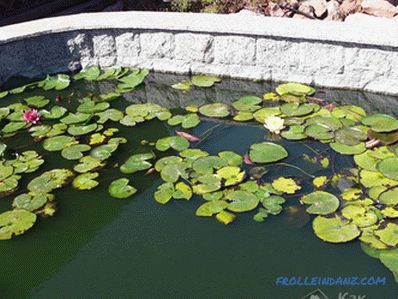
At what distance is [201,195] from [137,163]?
16.8 inches

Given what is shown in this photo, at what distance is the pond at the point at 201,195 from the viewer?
2025 millimetres

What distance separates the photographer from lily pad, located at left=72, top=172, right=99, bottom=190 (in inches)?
98.6

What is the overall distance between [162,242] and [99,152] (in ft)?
2.37

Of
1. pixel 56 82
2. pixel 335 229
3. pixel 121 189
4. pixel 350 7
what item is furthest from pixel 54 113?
pixel 350 7

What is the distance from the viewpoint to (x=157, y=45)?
137 inches

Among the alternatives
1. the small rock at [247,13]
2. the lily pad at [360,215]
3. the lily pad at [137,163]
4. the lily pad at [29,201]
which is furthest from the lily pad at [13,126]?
the lily pad at [360,215]

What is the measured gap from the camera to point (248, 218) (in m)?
2.24

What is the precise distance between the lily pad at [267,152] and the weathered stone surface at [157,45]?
1.13 metres

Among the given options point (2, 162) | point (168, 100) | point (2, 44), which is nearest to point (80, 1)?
point (2, 44)

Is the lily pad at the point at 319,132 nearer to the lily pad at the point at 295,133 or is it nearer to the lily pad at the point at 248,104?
the lily pad at the point at 295,133

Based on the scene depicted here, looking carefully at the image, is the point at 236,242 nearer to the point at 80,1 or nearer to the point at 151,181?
the point at 151,181

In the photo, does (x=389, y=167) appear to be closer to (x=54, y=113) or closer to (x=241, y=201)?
(x=241, y=201)

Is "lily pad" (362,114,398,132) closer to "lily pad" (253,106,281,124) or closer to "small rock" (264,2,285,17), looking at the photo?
"lily pad" (253,106,281,124)

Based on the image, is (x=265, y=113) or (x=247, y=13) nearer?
(x=265, y=113)
